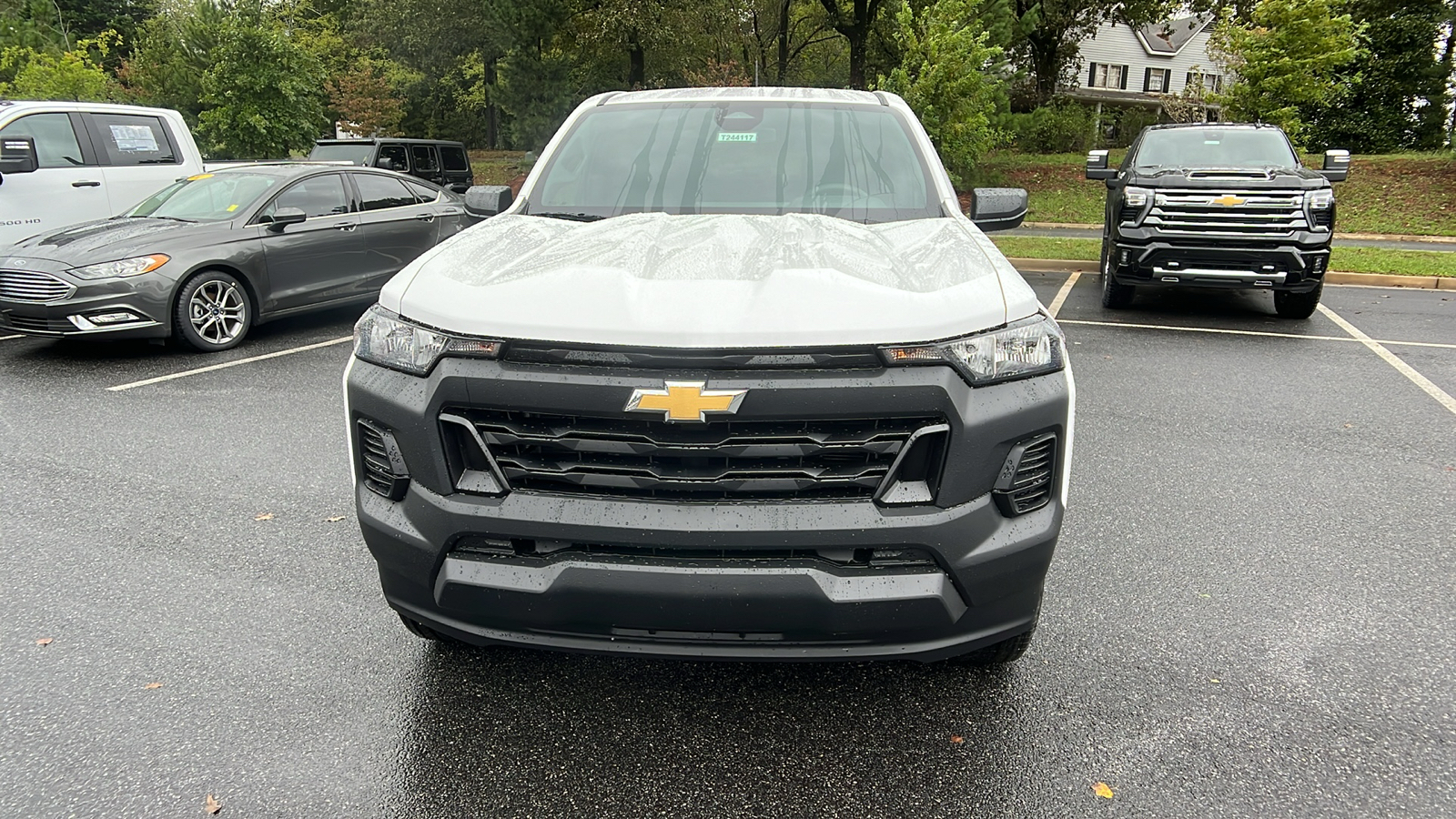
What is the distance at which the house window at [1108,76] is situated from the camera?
62.2m

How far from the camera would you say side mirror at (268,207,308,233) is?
826cm

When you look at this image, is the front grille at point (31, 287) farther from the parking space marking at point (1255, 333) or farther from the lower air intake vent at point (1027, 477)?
the parking space marking at point (1255, 333)

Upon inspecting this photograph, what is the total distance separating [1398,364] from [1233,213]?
6.78 feet

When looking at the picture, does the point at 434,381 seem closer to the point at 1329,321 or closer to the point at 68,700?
the point at 68,700

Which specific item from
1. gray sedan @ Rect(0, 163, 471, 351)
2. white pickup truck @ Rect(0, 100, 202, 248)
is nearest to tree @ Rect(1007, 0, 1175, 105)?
gray sedan @ Rect(0, 163, 471, 351)

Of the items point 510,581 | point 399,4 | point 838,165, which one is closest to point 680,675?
A: point 510,581

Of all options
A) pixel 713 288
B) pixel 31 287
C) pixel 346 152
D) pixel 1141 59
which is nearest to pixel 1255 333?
pixel 713 288

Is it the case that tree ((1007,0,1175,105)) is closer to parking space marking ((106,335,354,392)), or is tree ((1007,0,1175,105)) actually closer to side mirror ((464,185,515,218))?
parking space marking ((106,335,354,392))

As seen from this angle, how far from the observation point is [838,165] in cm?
376

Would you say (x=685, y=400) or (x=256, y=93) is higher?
(x=256, y=93)

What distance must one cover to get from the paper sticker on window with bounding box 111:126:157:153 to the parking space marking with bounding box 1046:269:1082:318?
33.2ft

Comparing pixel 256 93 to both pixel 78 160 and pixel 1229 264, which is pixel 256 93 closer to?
pixel 78 160

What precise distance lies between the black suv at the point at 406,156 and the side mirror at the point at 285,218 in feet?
21.2

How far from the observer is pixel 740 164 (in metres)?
3.77
